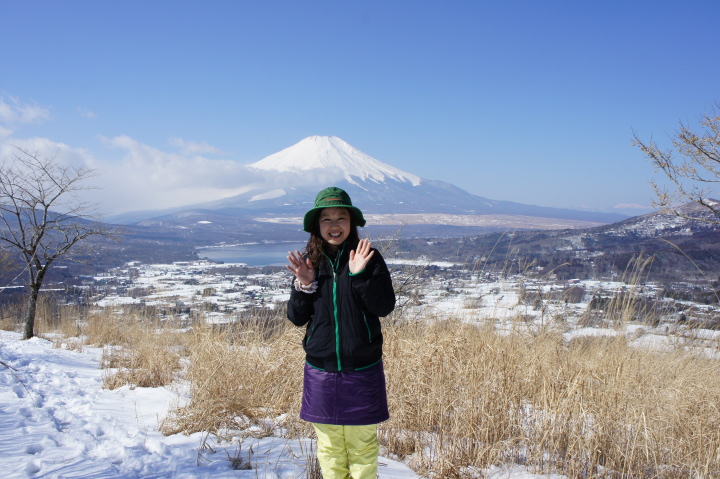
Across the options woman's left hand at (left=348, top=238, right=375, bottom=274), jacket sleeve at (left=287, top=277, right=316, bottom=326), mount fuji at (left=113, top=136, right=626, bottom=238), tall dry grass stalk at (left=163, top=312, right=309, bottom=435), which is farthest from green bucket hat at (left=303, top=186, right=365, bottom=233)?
mount fuji at (left=113, top=136, right=626, bottom=238)

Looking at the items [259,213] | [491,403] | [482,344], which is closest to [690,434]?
[491,403]

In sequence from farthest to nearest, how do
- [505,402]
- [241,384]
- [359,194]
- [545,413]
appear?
1. [359,194]
2. [241,384]
3. [505,402]
4. [545,413]

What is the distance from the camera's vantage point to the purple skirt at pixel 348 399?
1910 millimetres

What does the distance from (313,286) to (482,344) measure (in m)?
2.23

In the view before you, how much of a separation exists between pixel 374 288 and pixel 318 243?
18.2 inches

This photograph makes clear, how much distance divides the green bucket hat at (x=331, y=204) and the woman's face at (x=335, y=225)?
2.0 inches

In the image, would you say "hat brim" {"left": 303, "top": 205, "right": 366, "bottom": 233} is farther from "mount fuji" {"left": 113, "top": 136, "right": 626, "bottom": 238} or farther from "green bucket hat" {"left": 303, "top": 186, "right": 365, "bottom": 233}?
"mount fuji" {"left": 113, "top": 136, "right": 626, "bottom": 238}

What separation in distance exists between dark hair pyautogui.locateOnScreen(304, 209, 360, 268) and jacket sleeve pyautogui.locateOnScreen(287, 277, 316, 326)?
0.18 m

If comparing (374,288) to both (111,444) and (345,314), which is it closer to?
(345,314)

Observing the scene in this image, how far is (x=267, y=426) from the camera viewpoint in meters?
2.94

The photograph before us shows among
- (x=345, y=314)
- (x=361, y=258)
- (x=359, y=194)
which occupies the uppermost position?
(x=359, y=194)

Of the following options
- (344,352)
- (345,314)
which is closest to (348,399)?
(344,352)

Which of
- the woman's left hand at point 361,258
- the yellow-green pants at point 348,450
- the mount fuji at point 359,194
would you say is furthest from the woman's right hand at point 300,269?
the mount fuji at point 359,194

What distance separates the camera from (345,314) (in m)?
1.96
